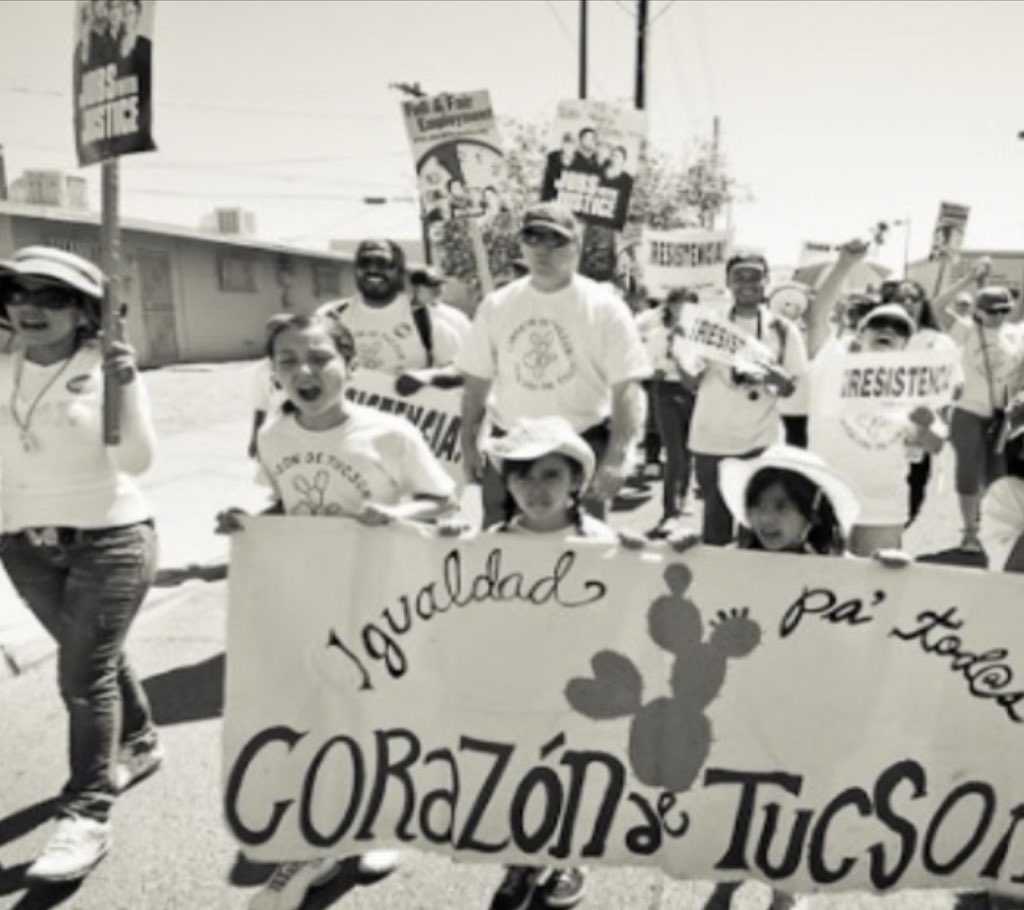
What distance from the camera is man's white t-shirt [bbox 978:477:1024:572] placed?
281cm

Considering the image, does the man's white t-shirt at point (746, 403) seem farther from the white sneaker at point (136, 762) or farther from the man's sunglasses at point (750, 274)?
the white sneaker at point (136, 762)

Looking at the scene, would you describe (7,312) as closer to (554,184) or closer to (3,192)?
(554,184)

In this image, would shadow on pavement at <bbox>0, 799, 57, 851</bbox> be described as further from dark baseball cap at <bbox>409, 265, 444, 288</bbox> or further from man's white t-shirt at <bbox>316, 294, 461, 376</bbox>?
dark baseball cap at <bbox>409, 265, 444, 288</bbox>

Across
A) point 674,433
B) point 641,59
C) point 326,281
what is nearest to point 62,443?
point 674,433

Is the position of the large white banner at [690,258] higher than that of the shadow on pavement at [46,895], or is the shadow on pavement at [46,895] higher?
the large white banner at [690,258]

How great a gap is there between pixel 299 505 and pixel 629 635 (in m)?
1.09

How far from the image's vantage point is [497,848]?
2605 mm

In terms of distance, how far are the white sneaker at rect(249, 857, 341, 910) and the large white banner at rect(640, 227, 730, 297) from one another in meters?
4.40

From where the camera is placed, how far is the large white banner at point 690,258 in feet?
20.2

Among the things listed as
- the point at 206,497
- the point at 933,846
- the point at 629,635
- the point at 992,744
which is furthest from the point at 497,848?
the point at 206,497

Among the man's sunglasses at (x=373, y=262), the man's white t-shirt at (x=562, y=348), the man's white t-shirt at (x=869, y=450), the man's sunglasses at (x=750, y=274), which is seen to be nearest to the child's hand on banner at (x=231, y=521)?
the man's white t-shirt at (x=562, y=348)

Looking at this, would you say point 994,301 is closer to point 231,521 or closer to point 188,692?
point 188,692

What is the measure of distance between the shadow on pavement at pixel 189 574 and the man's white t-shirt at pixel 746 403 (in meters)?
2.98

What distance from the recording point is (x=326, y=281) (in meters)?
32.7
